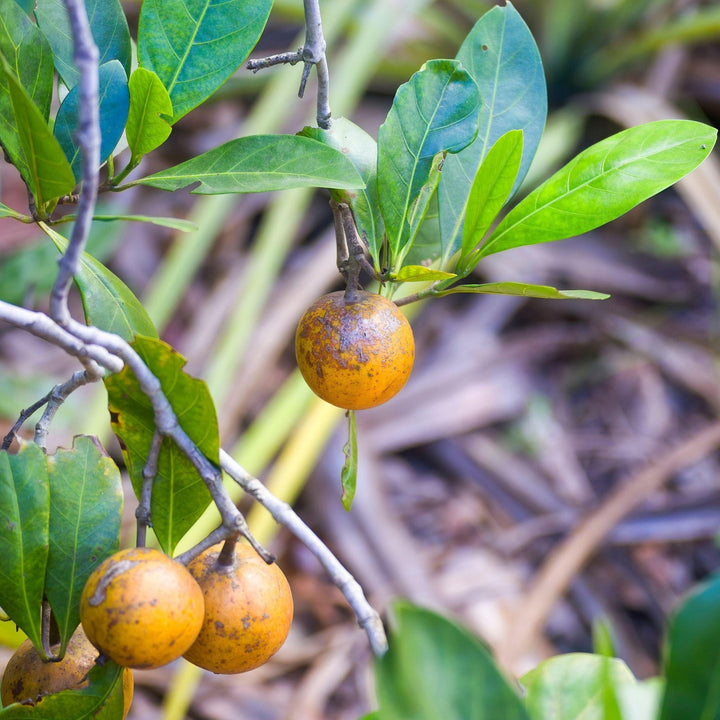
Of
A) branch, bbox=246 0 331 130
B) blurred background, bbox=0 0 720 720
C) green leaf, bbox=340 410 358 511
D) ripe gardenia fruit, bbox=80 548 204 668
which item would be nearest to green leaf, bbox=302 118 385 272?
branch, bbox=246 0 331 130

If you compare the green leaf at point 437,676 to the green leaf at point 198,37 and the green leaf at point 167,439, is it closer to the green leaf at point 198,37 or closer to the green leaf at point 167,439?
the green leaf at point 167,439

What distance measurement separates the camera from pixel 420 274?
1.47 ft

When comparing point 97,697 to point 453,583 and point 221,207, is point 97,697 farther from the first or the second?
point 221,207

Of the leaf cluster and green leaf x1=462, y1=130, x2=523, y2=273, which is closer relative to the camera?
Answer: the leaf cluster

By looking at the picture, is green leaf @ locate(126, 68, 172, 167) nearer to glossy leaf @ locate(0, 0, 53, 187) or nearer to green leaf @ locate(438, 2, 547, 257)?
glossy leaf @ locate(0, 0, 53, 187)

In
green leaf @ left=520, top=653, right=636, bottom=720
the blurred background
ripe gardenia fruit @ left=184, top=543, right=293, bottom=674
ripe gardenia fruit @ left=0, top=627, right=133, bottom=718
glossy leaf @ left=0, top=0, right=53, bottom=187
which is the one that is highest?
glossy leaf @ left=0, top=0, right=53, bottom=187

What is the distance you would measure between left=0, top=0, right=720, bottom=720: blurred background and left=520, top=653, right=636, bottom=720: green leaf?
925mm

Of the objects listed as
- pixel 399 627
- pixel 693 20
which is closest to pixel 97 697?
pixel 399 627

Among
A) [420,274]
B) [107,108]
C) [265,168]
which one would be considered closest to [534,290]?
[420,274]

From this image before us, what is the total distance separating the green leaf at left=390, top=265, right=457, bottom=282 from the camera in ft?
1.43

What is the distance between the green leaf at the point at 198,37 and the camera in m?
0.46

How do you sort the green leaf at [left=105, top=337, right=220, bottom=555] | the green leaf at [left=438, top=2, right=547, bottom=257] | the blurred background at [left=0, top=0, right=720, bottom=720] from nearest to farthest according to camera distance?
1. the green leaf at [left=105, top=337, right=220, bottom=555]
2. the green leaf at [left=438, top=2, right=547, bottom=257]
3. the blurred background at [left=0, top=0, right=720, bottom=720]

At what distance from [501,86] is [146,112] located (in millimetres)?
236

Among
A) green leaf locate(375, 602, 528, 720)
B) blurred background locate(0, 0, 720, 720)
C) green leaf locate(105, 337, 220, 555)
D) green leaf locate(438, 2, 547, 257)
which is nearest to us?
green leaf locate(375, 602, 528, 720)
